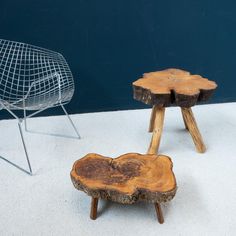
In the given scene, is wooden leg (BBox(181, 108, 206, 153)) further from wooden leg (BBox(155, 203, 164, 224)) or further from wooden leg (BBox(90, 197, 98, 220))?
wooden leg (BBox(90, 197, 98, 220))

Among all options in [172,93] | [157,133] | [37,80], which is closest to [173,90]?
[172,93]

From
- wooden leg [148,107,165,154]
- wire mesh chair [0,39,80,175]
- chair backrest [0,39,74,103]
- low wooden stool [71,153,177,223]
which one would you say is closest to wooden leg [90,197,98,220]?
low wooden stool [71,153,177,223]

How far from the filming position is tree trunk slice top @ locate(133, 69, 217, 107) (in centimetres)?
184

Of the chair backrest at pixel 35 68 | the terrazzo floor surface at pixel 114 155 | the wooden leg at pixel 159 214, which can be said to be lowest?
the terrazzo floor surface at pixel 114 155

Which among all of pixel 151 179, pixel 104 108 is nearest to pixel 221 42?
pixel 104 108

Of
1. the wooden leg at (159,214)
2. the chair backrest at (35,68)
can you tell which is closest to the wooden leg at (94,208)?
the wooden leg at (159,214)

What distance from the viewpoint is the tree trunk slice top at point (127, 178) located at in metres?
1.38

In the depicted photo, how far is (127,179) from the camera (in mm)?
1445

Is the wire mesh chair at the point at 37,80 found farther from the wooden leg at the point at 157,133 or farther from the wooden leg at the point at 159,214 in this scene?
the wooden leg at the point at 159,214

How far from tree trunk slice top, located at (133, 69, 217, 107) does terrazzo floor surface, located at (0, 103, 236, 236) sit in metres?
0.37

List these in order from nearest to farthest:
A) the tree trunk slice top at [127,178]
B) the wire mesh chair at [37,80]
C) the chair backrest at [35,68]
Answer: the tree trunk slice top at [127,178] → the wire mesh chair at [37,80] → the chair backrest at [35,68]

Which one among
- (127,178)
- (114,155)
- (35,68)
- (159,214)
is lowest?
(114,155)

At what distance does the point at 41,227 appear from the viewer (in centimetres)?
144

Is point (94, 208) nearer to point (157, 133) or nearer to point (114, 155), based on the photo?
point (114, 155)
